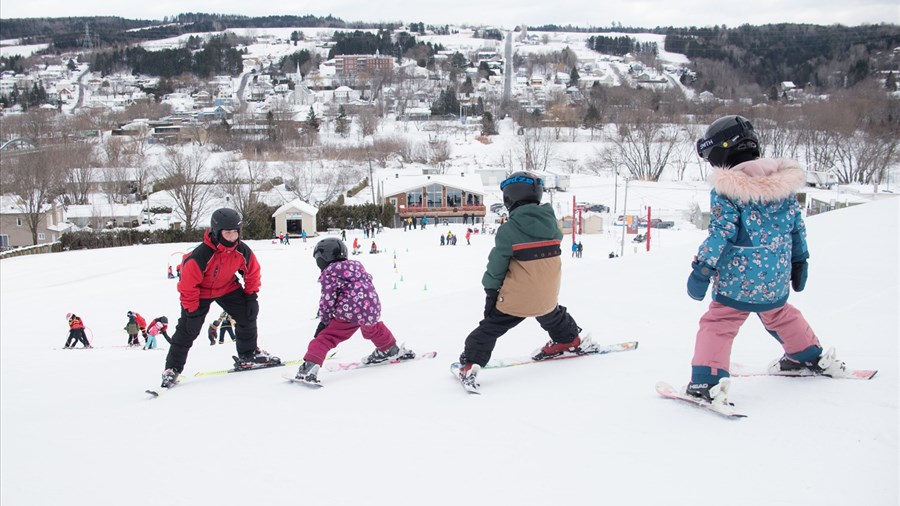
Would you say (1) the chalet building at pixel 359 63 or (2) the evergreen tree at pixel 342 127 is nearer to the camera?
(2) the evergreen tree at pixel 342 127

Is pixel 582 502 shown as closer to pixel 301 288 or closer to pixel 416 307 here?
pixel 416 307

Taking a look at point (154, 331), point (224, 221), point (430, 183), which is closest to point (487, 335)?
point (224, 221)

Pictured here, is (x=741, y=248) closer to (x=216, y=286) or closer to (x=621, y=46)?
(x=216, y=286)

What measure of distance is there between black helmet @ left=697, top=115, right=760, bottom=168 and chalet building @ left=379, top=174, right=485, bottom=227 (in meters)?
38.5

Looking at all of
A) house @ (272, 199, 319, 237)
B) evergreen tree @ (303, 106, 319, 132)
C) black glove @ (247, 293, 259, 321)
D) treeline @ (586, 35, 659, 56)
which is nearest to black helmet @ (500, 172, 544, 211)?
black glove @ (247, 293, 259, 321)

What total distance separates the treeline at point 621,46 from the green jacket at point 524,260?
16007cm

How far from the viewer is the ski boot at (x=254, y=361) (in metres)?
4.95

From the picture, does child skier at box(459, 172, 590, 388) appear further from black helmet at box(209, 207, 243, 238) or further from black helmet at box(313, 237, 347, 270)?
black helmet at box(209, 207, 243, 238)

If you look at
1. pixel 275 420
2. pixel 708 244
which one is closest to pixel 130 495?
pixel 275 420

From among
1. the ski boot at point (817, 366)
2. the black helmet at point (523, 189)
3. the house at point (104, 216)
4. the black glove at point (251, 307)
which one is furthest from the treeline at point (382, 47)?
the ski boot at point (817, 366)

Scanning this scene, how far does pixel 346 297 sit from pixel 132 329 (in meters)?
8.59

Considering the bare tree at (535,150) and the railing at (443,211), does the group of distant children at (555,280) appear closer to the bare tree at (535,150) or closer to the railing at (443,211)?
the railing at (443,211)

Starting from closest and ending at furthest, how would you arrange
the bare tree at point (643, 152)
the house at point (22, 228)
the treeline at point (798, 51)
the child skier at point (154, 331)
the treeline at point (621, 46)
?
the child skier at point (154, 331) < the house at point (22, 228) < the bare tree at point (643, 152) < the treeline at point (798, 51) < the treeline at point (621, 46)

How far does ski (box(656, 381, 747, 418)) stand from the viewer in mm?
2783
